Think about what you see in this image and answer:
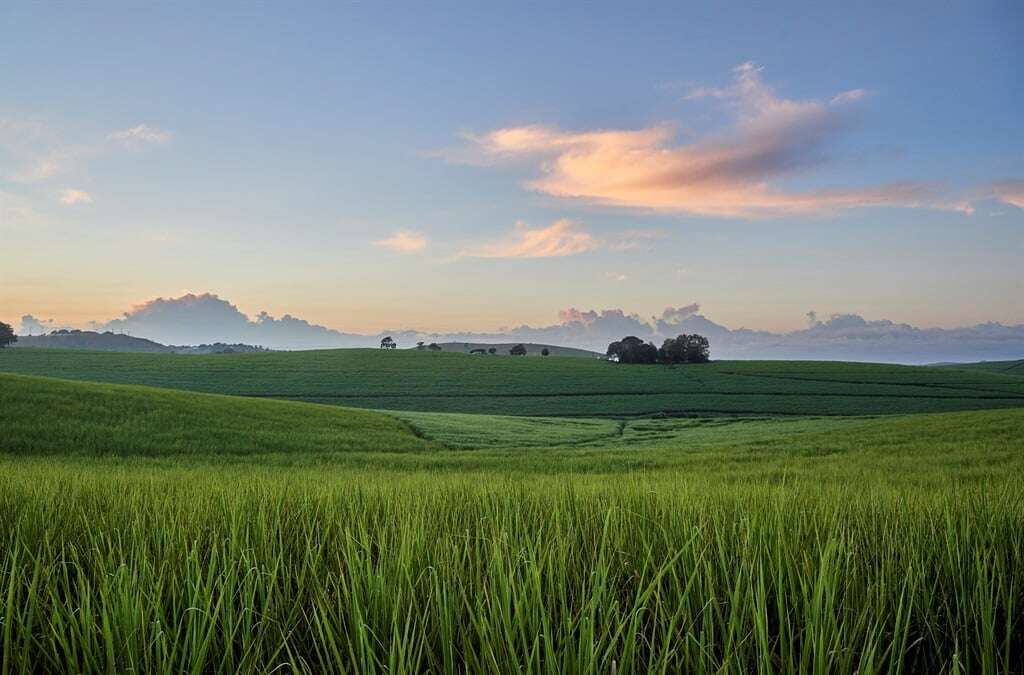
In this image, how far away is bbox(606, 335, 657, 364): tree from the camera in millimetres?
103625

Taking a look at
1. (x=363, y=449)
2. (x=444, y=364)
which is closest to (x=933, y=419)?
(x=363, y=449)

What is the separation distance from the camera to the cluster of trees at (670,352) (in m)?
104

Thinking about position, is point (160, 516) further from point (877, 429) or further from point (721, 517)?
point (877, 429)

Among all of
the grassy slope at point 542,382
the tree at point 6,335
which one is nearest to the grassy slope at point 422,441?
the grassy slope at point 542,382

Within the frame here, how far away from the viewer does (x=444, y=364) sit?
93375mm

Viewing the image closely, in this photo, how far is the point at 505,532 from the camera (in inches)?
106

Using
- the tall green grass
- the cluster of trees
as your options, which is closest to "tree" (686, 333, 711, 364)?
the cluster of trees

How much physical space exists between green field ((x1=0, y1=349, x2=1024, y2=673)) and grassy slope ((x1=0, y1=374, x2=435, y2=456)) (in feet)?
0.61

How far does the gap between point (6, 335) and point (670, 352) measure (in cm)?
12093

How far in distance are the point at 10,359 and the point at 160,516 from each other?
110889 millimetres

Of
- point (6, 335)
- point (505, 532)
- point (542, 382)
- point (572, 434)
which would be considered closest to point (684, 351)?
point (542, 382)

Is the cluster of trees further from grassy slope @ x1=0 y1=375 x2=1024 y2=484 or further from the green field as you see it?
grassy slope @ x1=0 y1=375 x2=1024 y2=484

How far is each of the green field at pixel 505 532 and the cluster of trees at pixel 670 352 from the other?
2776cm

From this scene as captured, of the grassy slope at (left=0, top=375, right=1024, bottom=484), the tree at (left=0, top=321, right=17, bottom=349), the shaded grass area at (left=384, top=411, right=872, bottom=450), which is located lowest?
the shaded grass area at (left=384, top=411, right=872, bottom=450)
